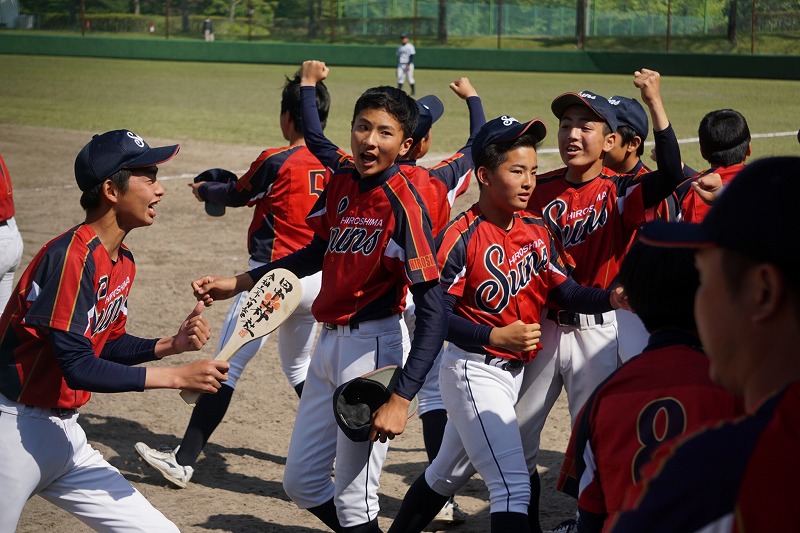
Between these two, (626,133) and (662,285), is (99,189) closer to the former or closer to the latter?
(662,285)

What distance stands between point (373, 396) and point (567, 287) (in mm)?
1109

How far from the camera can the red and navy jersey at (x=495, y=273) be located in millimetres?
4285

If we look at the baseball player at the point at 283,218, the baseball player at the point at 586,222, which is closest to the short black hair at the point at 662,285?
the baseball player at the point at 586,222

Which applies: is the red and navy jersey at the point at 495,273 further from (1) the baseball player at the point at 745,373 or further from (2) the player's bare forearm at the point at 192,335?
(1) the baseball player at the point at 745,373

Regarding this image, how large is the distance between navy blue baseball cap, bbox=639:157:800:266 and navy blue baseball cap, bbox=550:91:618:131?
3.45 meters

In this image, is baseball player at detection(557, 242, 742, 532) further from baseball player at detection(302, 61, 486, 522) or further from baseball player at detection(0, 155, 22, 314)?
baseball player at detection(0, 155, 22, 314)

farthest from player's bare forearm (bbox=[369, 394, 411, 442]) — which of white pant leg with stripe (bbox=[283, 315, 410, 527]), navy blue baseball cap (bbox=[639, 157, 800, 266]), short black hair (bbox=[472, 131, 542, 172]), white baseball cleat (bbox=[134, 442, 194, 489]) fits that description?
navy blue baseball cap (bbox=[639, 157, 800, 266])

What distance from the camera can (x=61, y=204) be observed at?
13.4 metres

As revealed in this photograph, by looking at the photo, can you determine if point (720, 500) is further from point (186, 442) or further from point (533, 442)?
point (186, 442)

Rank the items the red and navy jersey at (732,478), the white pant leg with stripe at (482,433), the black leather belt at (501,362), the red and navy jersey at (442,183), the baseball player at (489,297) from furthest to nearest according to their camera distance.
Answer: the red and navy jersey at (442,183) < the black leather belt at (501,362) < the baseball player at (489,297) < the white pant leg with stripe at (482,433) < the red and navy jersey at (732,478)

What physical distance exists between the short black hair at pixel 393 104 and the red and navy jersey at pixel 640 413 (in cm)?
218

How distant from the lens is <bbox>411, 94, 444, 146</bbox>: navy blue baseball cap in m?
5.76

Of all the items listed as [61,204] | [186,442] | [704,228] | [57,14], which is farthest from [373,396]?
[57,14]

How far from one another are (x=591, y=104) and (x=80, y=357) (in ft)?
9.39
